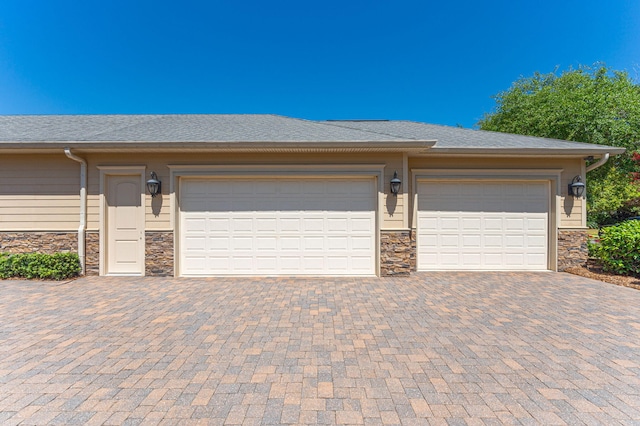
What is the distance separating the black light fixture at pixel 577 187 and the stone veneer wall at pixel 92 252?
1086cm

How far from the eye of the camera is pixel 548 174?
21.5ft

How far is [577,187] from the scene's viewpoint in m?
6.41

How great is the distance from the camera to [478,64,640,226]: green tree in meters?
12.5

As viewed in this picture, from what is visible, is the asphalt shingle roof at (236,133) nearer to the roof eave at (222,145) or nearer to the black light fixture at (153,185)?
the roof eave at (222,145)

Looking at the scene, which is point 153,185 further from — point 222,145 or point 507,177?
point 507,177

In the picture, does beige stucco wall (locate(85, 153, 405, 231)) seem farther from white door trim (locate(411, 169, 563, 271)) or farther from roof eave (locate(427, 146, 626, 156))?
roof eave (locate(427, 146, 626, 156))

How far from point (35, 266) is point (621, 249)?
1256 cm

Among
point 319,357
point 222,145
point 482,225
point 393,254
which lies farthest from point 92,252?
point 482,225

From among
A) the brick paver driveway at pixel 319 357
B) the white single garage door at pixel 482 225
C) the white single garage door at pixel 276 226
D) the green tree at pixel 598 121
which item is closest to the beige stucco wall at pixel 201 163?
the white single garage door at pixel 276 226

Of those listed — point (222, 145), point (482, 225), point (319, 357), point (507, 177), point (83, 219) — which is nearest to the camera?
point (319, 357)

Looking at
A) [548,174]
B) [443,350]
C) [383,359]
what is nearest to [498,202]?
[548,174]

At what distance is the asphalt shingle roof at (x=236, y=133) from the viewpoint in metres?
5.80

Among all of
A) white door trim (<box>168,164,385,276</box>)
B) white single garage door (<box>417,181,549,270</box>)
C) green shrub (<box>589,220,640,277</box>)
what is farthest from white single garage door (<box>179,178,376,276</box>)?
green shrub (<box>589,220,640,277</box>)

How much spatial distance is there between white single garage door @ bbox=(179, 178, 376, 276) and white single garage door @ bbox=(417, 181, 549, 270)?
154 centimetres
